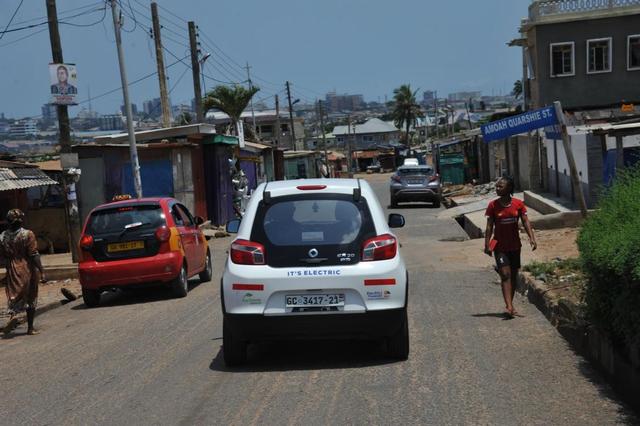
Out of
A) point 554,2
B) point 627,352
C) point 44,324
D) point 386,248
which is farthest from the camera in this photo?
point 554,2

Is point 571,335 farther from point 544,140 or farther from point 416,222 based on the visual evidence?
point 544,140

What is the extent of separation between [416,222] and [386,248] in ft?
74.1

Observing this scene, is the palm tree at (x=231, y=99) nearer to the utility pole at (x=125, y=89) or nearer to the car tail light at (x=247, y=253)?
the utility pole at (x=125, y=89)

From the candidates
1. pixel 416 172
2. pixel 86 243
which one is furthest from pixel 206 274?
pixel 416 172

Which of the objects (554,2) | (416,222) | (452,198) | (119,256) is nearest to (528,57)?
(554,2)

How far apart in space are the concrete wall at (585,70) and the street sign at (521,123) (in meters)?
19.8

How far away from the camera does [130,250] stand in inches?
541

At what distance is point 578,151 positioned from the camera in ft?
84.5

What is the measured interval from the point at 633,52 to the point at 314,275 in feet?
117

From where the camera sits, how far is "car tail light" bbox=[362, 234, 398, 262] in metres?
7.91

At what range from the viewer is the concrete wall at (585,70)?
38719 millimetres

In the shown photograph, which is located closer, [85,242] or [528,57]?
[85,242]

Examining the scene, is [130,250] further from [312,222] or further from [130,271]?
[312,222]

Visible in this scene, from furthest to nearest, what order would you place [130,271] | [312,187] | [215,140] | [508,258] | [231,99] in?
[231,99] < [215,140] < [130,271] < [508,258] < [312,187]
